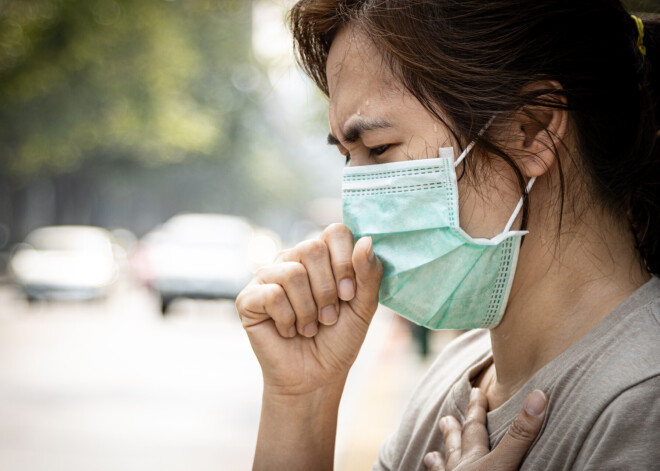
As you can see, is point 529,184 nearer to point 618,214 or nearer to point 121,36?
point 618,214

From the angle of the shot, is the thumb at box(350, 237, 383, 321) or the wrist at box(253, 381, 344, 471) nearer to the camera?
the thumb at box(350, 237, 383, 321)

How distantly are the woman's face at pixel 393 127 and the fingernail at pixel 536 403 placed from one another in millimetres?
404

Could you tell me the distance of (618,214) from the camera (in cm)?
158

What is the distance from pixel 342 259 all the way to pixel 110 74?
14.5m

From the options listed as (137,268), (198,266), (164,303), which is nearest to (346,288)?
(198,266)

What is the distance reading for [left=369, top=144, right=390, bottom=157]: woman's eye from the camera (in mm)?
1715

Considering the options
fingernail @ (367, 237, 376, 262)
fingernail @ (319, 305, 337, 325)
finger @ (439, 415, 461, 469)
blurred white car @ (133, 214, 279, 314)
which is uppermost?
blurred white car @ (133, 214, 279, 314)

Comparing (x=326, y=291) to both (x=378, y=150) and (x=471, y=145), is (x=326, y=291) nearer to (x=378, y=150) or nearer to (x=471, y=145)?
(x=378, y=150)

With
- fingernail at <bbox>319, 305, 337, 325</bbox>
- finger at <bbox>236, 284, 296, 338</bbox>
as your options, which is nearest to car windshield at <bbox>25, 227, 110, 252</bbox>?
finger at <bbox>236, 284, 296, 338</bbox>

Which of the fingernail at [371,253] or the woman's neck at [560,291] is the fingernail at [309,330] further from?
the woman's neck at [560,291]

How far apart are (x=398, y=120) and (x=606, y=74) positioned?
49cm

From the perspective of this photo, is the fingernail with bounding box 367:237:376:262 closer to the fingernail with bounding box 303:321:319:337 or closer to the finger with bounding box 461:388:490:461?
the fingernail with bounding box 303:321:319:337

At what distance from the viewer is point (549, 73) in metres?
1.51

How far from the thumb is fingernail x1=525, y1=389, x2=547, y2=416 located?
1.72 ft
